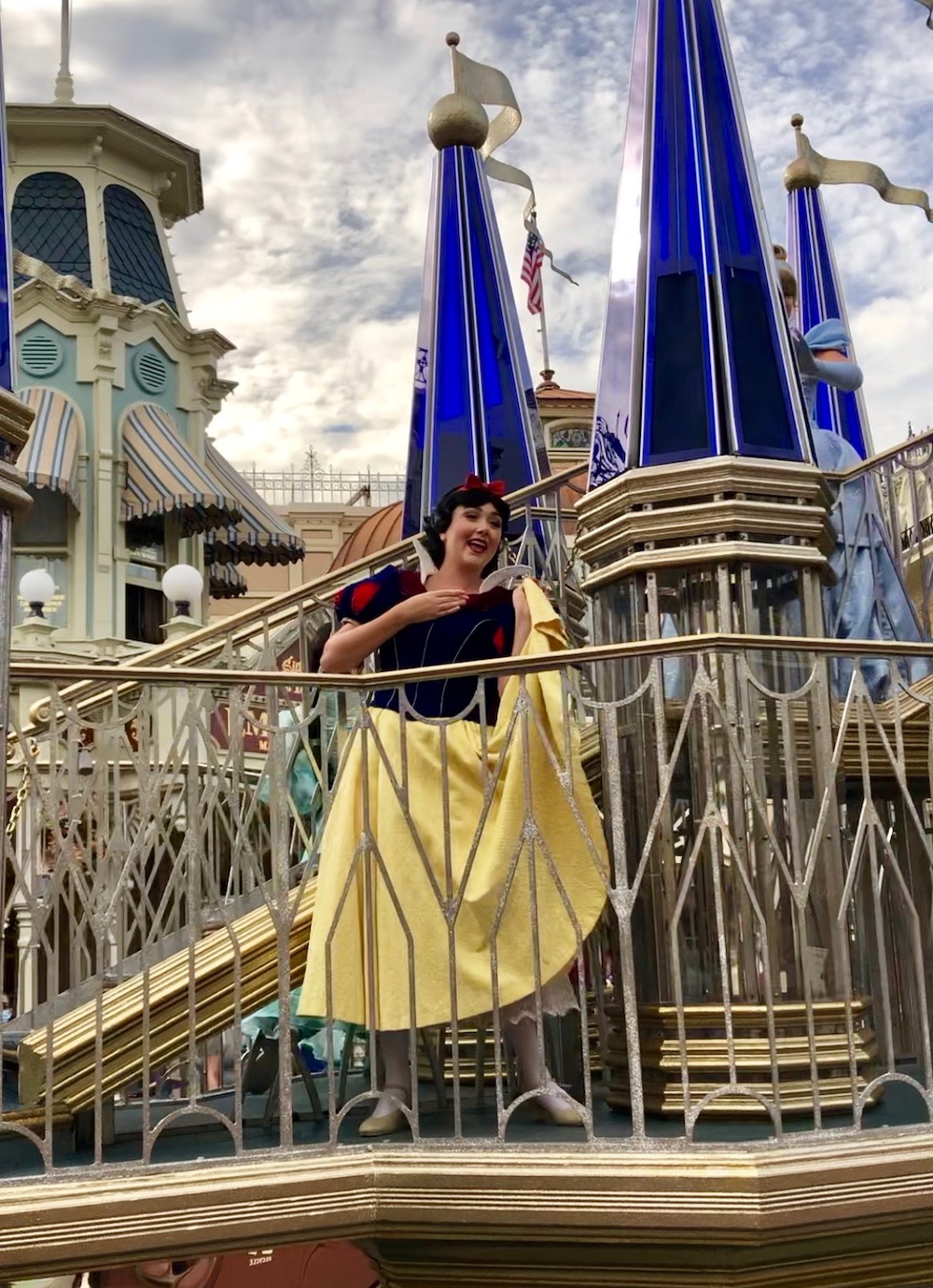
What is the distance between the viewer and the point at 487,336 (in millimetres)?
7473

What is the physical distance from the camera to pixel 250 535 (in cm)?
2078

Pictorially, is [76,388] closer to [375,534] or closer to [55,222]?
[55,222]

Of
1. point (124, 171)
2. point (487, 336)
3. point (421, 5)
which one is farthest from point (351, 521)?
point (487, 336)

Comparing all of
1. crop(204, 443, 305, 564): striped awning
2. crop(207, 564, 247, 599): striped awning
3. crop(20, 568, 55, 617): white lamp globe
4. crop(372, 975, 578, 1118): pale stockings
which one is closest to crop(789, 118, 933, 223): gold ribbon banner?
crop(372, 975, 578, 1118): pale stockings

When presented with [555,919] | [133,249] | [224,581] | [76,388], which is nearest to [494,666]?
[555,919]

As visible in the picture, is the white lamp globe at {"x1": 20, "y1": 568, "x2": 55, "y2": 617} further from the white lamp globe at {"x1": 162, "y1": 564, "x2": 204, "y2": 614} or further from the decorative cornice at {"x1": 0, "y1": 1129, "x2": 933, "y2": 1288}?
the decorative cornice at {"x1": 0, "y1": 1129, "x2": 933, "y2": 1288}

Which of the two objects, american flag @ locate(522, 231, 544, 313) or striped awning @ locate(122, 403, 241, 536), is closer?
american flag @ locate(522, 231, 544, 313)

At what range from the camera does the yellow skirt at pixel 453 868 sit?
3.80 metres

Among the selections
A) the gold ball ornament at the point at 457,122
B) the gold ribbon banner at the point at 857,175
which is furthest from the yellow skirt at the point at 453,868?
the gold ribbon banner at the point at 857,175

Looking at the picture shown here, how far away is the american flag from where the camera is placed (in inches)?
655

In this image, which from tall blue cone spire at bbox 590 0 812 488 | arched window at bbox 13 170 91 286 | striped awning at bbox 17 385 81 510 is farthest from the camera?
arched window at bbox 13 170 91 286

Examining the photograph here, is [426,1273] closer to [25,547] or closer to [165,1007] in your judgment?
[165,1007]

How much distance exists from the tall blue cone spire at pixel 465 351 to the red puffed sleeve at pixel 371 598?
2950mm

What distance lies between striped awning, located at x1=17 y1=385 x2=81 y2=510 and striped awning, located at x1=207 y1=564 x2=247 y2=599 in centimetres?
317
